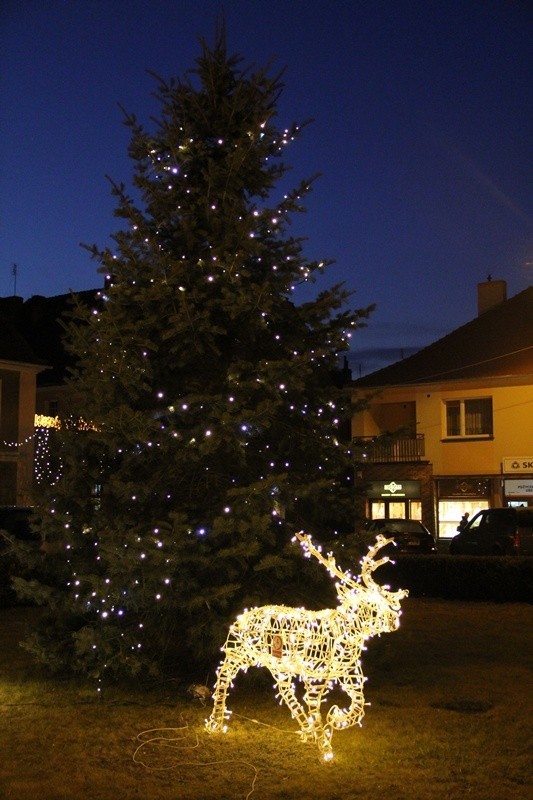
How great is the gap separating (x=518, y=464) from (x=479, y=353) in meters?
4.84

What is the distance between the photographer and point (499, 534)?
23219 millimetres

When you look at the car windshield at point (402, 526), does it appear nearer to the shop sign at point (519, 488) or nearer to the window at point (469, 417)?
the shop sign at point (519, 488)

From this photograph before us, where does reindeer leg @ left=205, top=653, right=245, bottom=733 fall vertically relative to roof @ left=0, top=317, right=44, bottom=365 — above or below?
below

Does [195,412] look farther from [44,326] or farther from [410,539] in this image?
[44,326]

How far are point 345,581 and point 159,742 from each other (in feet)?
6.68

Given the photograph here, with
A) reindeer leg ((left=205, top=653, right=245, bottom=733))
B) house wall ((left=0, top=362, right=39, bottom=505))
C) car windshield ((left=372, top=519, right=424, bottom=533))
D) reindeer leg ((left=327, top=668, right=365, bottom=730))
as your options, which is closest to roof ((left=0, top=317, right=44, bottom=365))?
house wall ((left=0, top=362, right=39, bottom=505))

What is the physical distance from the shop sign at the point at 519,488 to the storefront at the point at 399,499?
360 centimetres

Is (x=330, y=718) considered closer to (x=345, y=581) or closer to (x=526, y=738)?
(x=345, y=581)

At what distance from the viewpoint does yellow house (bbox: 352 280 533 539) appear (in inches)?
1329

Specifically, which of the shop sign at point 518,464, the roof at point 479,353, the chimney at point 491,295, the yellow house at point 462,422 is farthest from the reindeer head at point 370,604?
the chimney at point 491,295

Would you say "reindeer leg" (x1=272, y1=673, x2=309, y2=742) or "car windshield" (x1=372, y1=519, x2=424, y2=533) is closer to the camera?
"reindeer leg" (x1=272, y1=673, x2=309, y2=742)

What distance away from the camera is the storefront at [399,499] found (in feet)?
117

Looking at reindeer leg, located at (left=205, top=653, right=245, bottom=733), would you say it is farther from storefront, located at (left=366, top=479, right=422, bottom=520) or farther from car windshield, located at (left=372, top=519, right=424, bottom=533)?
storefront, located at (left=366, top=479, right=422, bottom=520)

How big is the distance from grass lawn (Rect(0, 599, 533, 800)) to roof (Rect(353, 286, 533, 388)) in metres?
24.4
